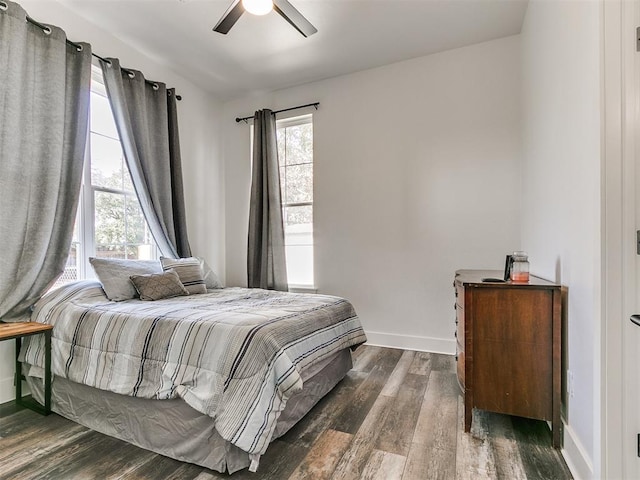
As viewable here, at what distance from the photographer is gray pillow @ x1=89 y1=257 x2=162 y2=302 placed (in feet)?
8.15

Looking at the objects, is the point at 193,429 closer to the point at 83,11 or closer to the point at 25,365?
the point at 25,365

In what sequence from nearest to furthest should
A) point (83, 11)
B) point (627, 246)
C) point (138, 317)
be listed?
point (627, 246), point (138, 317), point (83, 11)

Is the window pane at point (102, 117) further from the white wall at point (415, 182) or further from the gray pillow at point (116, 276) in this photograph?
the white wall at point (415, 182)

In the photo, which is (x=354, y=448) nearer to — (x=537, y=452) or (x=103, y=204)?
(x=537, y=452)

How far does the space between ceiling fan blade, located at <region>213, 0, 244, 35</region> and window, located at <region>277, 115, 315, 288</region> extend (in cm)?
178

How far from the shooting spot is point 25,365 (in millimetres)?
2268

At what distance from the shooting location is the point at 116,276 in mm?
2555

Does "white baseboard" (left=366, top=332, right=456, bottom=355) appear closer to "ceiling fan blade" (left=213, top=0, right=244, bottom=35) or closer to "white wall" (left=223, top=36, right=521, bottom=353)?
"white wall" (left=223, top=36, right=521, bottom=353)

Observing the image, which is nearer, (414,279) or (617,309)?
(617,309)

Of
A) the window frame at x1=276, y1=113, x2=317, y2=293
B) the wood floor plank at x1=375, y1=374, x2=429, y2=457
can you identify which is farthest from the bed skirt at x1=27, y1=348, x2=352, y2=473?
the window frame at x1=276, y1=113, x2=317, y2=293

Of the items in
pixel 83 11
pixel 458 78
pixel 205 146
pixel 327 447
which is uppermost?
pixel 83 11

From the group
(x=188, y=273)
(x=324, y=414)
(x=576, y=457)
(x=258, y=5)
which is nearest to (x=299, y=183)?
(x=188, y=273)

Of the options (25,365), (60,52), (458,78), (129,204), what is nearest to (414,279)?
(458,78)

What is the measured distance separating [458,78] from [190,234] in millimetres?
3277
